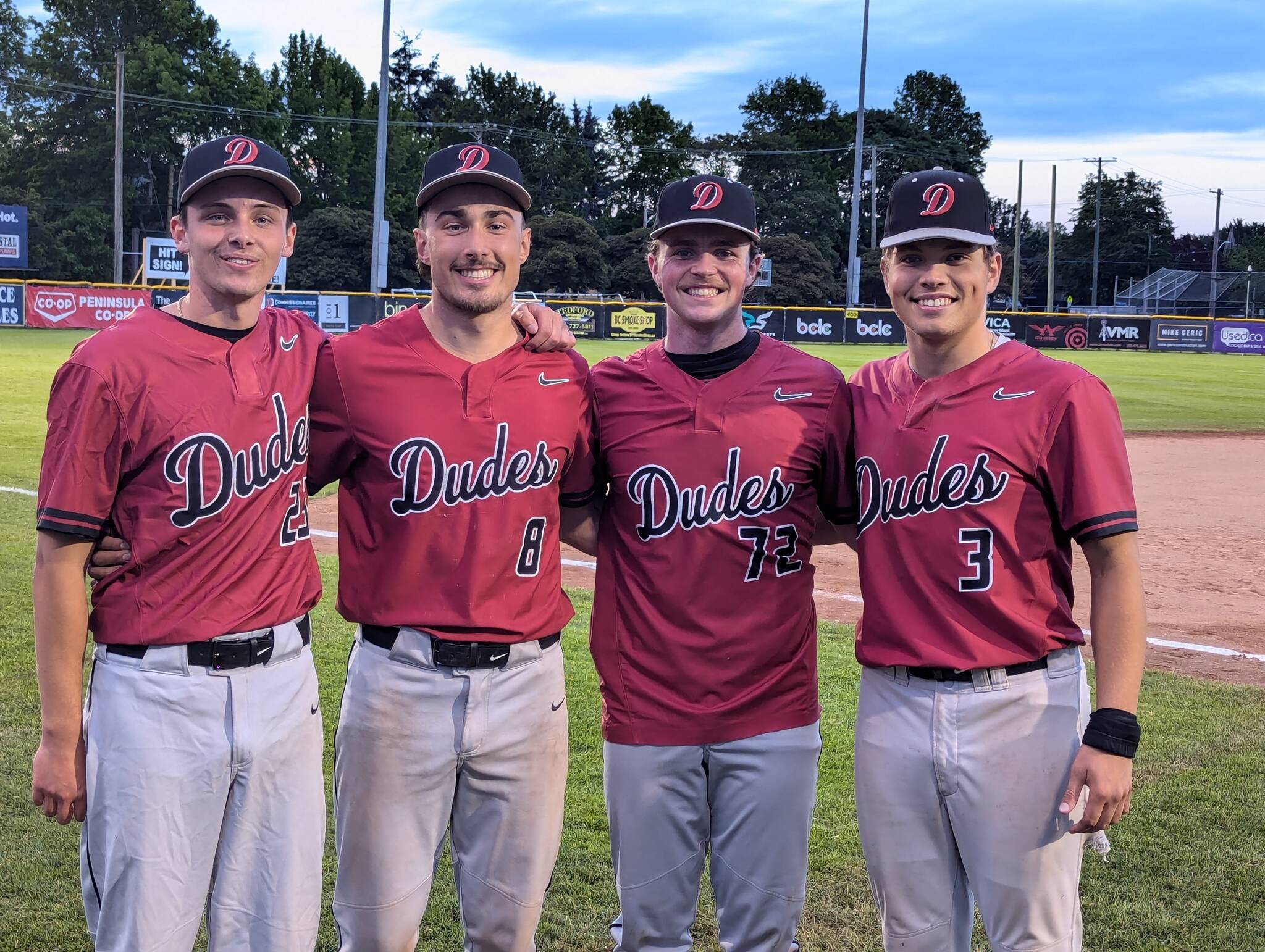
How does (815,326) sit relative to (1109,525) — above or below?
above

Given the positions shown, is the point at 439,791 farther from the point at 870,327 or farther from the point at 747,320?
the point at 870,327

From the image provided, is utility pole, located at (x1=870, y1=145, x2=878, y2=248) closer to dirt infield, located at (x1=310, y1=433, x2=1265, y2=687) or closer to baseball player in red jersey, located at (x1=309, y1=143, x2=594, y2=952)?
dirt infield, located at (x1=310, y1=433, x2=1265, y2=687)

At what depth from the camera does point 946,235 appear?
122 inches

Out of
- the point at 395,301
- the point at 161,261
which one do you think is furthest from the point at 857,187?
the point at 161,261

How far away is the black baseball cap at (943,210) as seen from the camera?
10.2ft

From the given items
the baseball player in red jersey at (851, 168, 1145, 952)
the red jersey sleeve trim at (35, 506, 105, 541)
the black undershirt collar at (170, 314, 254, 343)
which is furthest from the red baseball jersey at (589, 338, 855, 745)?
the red jersey sleeve trim at (35, 506, 105, 541)

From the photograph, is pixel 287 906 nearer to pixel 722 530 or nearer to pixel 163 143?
pixel 722 530

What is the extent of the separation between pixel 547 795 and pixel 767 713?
0.64 metres

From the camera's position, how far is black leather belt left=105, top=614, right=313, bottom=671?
113 inches

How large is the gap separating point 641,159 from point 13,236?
36664mm

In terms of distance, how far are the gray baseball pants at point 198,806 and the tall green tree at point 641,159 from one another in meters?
65.3

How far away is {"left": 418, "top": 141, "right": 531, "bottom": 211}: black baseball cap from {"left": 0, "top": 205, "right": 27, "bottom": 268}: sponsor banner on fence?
44.5 meters

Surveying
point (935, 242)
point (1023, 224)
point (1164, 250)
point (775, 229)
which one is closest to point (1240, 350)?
point (775, 229)

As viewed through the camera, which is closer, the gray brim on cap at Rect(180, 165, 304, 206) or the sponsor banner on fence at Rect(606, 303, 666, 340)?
the gray brim on cap at Rect(180, 165, 304, 206)
